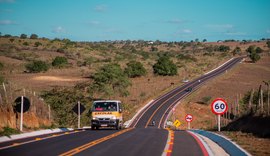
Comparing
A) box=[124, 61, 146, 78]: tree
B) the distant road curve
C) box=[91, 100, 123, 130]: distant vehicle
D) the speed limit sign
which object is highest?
box=[124, 61, 146, 78]: tree

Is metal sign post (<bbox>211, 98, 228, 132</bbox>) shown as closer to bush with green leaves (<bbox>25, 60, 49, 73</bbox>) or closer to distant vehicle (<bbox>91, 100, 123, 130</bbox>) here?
distant vehicle (<bbox>91, 100, 123, 130</bbox>)

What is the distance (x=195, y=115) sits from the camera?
74.1m

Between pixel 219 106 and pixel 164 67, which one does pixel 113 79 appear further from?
pixel 219 106

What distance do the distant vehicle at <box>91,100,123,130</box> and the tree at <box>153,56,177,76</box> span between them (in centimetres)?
9740

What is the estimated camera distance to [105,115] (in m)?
32.1

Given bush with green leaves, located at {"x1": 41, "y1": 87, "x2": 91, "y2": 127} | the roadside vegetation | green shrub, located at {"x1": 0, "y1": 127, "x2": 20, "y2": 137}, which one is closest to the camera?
green shrub, located at {"x1": 0, "y1": 127, "x2": 20, "y2": 137}

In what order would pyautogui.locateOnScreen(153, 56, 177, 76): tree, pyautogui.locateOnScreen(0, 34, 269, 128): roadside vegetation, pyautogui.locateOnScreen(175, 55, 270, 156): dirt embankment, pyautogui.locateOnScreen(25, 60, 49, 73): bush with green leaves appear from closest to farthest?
pyautogui.locateOnScreen(175, 55, 270, 156): dirt embankment < pyautogui.locateOnScreen(0, 34, 269, 128): roadside vegetation < pyautogui.locateOnScreen(25, 60, 49, 73): bush with green leaves < pyautogui.locateOnScreen(153, 56, 177, 76): tree

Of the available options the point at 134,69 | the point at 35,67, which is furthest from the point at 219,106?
the point at 134,69

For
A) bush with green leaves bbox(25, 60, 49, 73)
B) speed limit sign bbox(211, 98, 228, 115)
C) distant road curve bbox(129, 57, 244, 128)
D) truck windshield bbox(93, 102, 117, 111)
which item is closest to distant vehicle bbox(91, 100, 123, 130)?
truck windshield bbox(93, 102, 117, 111)

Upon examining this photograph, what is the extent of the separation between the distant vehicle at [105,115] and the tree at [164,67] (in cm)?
9740

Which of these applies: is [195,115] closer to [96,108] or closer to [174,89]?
[174,89]

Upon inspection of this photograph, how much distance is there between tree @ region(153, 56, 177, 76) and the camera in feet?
427

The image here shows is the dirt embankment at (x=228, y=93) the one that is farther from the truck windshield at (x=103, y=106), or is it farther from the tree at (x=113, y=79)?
the tree at (x=113, y=79)

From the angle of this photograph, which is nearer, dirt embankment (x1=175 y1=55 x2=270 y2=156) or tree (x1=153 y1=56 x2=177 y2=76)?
dirt embankment (x1=175 y1=55 x2=270 y2=156)
